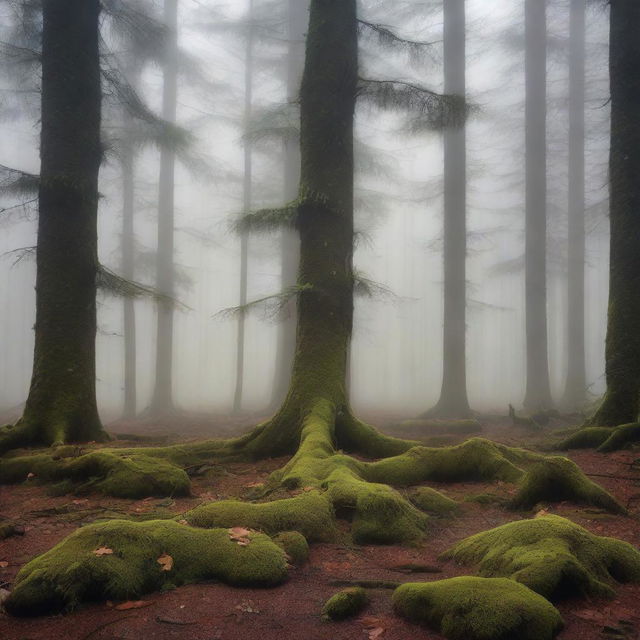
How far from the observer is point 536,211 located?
1838 centimetres

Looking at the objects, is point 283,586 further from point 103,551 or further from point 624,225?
point 624,225

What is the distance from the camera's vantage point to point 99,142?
9.66 m

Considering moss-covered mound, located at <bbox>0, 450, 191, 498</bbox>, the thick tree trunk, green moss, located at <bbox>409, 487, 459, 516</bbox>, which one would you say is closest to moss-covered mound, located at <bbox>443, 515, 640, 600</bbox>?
green moss, located at <bbox>409, 487, 459, 516</bbox>

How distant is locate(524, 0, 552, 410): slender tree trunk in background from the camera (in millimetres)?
17812

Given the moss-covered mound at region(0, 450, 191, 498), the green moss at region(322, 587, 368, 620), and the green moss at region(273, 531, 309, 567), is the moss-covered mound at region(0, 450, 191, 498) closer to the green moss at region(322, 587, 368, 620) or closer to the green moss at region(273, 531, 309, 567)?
the green moss at region(273, 531, 309, 567)

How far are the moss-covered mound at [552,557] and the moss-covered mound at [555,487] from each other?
1487 mm

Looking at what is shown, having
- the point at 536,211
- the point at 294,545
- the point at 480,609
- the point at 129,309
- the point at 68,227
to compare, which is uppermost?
the point at 536,211

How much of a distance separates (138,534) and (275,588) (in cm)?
116

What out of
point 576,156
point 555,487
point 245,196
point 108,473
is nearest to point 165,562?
point 108,473

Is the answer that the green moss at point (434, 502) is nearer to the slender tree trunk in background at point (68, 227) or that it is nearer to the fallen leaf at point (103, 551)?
the fallen leaf at point (103, 551)

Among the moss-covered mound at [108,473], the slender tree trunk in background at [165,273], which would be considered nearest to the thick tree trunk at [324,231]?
the moss-covered mound at [108,473]

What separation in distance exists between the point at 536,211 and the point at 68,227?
16.0 metres

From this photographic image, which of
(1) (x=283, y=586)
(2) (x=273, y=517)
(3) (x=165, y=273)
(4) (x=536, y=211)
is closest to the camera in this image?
(1) (x=283, y=586)

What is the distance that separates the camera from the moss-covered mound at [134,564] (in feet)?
10.5
